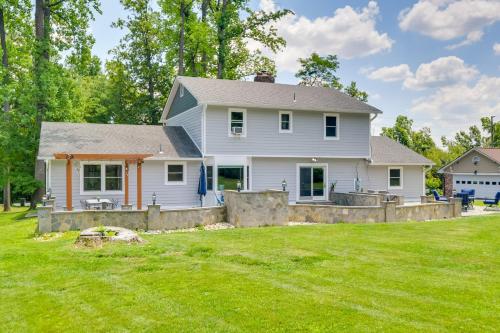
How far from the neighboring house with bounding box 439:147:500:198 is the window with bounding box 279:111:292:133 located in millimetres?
21596

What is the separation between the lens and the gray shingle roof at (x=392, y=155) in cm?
2548

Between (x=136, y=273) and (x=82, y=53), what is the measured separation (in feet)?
75.2

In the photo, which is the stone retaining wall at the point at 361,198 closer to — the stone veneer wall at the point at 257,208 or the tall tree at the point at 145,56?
the stone veneer wall at the point at 257,208

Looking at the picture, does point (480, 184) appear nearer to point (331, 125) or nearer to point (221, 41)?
point (331, 125)

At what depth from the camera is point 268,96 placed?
Answer: 75.5ft

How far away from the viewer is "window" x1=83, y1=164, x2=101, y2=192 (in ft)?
62.1

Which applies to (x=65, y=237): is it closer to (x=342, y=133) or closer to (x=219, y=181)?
(x=219, y=181)

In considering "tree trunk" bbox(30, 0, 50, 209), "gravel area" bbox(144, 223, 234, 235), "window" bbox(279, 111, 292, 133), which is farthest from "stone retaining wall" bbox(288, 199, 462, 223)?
"tree trunk" bbox(30, 0, 50, 209)

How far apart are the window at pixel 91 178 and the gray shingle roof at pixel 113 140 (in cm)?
70

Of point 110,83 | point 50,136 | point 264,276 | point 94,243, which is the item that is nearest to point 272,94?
point 50,136

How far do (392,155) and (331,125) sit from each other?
555 cm

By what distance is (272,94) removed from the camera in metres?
23.5

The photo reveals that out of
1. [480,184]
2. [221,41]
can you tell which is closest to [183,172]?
[221,41]

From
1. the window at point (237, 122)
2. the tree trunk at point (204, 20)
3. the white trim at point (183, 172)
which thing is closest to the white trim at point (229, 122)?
the window at point (237, 122)
